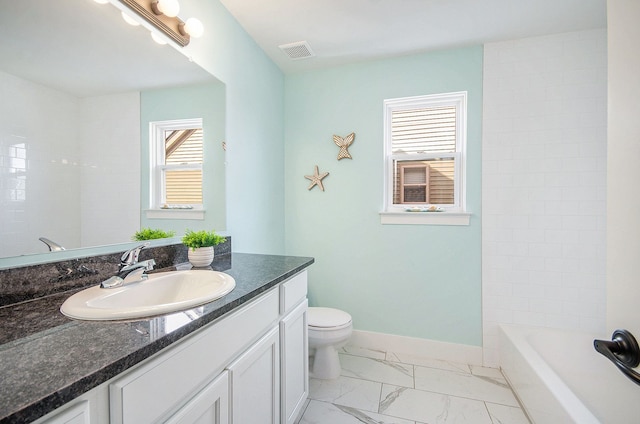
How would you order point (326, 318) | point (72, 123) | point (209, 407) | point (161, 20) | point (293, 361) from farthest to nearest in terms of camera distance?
point (326, 318) → point (293, 361) → point (161, 20) → point (72, 123) → point (209, 407)

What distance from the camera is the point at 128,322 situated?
790 mm

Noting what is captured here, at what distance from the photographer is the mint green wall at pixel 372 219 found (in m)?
2.38

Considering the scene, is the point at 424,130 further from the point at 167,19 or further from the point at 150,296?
the point at 150,296

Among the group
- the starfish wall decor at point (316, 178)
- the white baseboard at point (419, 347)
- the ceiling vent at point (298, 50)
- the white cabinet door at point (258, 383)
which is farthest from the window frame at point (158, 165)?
the white baseboard at point (419, 347)

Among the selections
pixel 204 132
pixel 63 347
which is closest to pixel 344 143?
pixel 204 132

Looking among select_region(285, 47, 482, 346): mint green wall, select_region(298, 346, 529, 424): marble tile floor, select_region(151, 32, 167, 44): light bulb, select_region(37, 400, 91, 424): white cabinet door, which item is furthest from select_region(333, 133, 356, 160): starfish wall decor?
select_region(37, 400, 91, 424): white cabinet door

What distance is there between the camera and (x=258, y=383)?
1.19 meters

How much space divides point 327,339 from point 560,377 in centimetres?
160

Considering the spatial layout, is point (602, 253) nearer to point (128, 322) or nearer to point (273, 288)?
point (273, 288)

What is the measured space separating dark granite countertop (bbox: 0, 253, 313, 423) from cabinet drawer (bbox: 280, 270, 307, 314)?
399 millimetres

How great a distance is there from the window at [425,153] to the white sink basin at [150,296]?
Answer: 176cm

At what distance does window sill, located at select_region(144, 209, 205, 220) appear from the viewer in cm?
146

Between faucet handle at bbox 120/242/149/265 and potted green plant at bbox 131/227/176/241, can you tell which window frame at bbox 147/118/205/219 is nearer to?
potted green plant at bbox 131/227/176/241

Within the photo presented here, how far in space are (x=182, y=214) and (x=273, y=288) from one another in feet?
2.39
